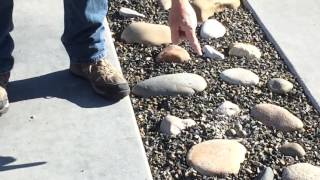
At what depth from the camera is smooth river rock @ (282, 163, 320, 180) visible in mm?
2631

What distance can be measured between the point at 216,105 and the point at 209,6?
91cm

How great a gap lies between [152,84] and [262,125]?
1.79 feet

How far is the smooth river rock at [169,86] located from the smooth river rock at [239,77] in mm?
123

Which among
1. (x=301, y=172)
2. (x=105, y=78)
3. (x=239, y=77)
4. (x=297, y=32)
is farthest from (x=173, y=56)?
(x=301, y=172)

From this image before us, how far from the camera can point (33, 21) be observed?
363 cm

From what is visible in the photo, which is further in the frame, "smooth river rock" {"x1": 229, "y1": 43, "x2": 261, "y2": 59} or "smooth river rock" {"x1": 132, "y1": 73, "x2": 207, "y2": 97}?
"smooth river rock" {"x1": 229, "y1": 43, "x2": 261, "y2": 59}

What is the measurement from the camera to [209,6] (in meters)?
3.79

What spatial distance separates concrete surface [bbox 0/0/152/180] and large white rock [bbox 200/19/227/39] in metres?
0.54

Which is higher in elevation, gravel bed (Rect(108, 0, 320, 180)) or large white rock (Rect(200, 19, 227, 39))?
large white rock (Rect(200, 19, 227, 39))

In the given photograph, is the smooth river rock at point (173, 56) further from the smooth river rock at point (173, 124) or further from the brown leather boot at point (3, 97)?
the brown leather boot at point (3, 97)

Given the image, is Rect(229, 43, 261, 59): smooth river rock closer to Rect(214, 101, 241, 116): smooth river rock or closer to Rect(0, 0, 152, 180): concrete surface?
Rect(214, 101, 241, 116): smooth river rock

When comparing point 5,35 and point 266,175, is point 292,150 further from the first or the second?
point 5,35

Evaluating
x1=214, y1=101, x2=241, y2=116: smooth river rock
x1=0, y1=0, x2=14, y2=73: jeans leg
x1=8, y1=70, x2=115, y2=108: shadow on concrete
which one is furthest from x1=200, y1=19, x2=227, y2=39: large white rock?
x1=0, y1=0, x2=14, y2=73: jeans leg

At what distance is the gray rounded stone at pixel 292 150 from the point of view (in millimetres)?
2777
